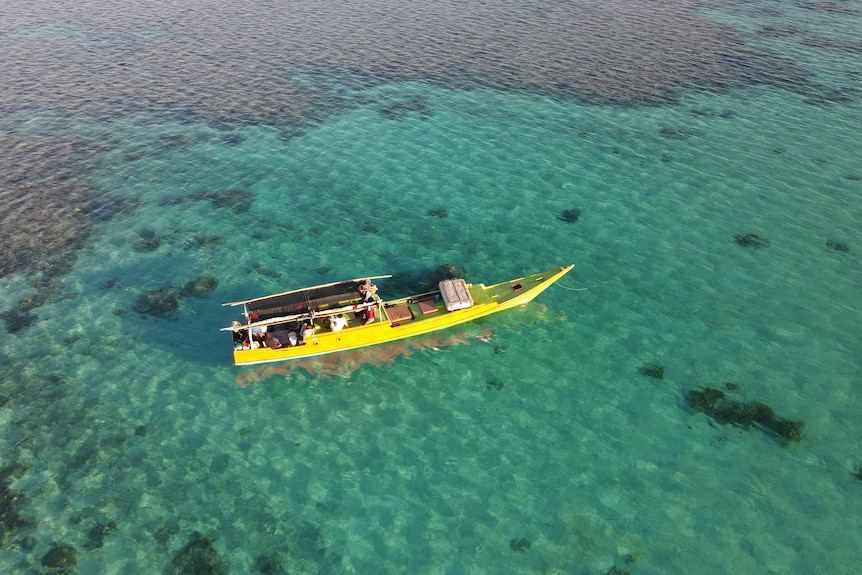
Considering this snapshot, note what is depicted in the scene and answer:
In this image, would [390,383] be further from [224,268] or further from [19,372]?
[19,372]

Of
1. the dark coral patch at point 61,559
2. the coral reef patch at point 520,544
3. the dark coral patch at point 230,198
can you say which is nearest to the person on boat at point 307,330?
the dark coral patch at point 61,559

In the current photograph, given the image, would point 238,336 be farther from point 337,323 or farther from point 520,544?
point 520,544

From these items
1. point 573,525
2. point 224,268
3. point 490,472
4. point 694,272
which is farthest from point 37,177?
point 694,272

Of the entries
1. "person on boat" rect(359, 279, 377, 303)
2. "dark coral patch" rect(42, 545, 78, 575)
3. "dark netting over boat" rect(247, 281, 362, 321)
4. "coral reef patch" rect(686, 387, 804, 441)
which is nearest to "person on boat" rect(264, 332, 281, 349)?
"dark netting over boat" rect(247, 281, 362, 321)

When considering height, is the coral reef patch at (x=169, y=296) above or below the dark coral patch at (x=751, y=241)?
below

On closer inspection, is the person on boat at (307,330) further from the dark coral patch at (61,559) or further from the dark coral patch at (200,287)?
the dark coral patch at (61,559)

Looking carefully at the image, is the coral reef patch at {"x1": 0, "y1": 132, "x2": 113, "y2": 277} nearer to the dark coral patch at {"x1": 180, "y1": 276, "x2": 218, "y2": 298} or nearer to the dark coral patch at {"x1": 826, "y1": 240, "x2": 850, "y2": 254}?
the dark coral patch at {"x1": 180, "y1": 276, "x2": 218, "y2": 298}
